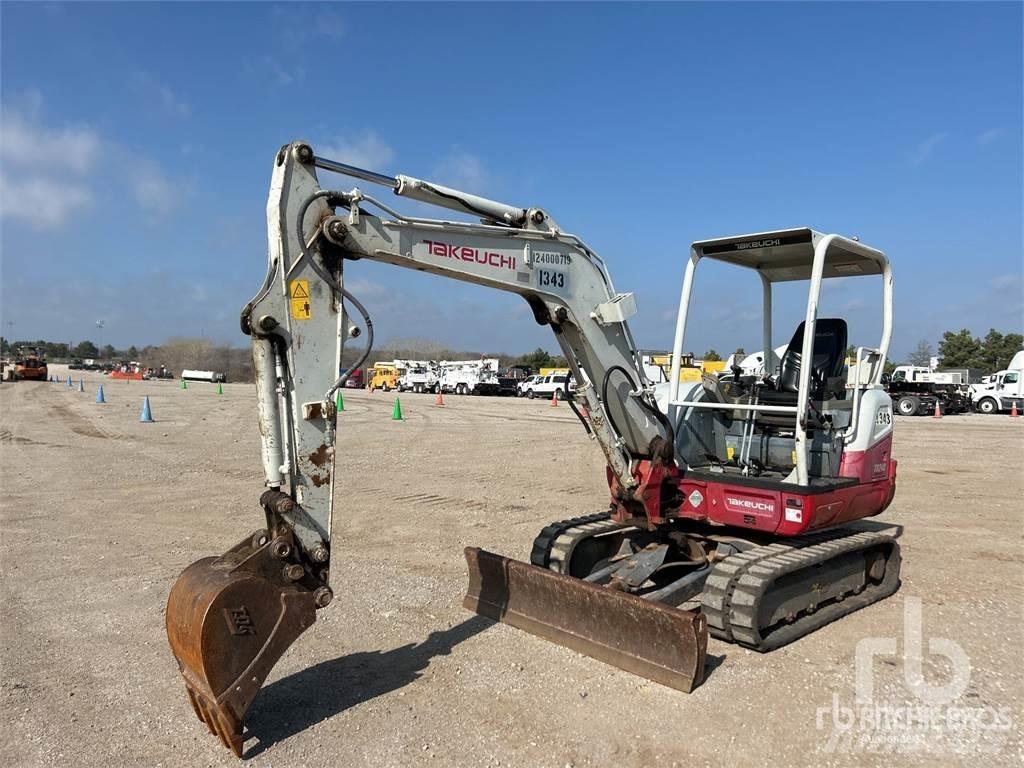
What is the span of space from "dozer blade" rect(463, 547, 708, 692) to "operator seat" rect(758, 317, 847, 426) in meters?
2.70

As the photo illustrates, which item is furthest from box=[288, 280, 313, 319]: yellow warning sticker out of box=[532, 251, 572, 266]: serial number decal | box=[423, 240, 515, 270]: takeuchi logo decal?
box=[532, 251, 572, 266]: serial number decal

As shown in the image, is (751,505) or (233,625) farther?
(751,505)

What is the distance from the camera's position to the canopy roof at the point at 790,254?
20.9ft

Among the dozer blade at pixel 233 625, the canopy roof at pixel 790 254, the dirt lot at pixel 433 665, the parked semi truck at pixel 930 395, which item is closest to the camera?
the dozer blade at pixel 233 625

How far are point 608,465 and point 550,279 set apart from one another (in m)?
1.65

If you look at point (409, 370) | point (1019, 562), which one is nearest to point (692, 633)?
point (1019, 562)

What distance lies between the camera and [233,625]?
3.87 metres

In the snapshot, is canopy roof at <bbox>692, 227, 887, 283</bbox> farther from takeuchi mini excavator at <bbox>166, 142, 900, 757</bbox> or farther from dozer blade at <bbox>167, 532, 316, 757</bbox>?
dozer blade at <bbox>167, 532, 316, 757</bbox>

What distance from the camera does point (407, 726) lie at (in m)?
4.21

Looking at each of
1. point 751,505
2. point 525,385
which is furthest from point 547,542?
point 525,385

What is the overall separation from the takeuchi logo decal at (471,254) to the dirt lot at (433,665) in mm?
2693

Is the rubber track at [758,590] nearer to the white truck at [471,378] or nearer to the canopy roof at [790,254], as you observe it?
the canopy roof at [790,254]

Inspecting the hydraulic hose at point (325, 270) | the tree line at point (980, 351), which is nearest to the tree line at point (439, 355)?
the tree line at point (980, 351)

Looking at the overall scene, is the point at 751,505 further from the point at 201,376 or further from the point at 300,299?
the point at 201,376
